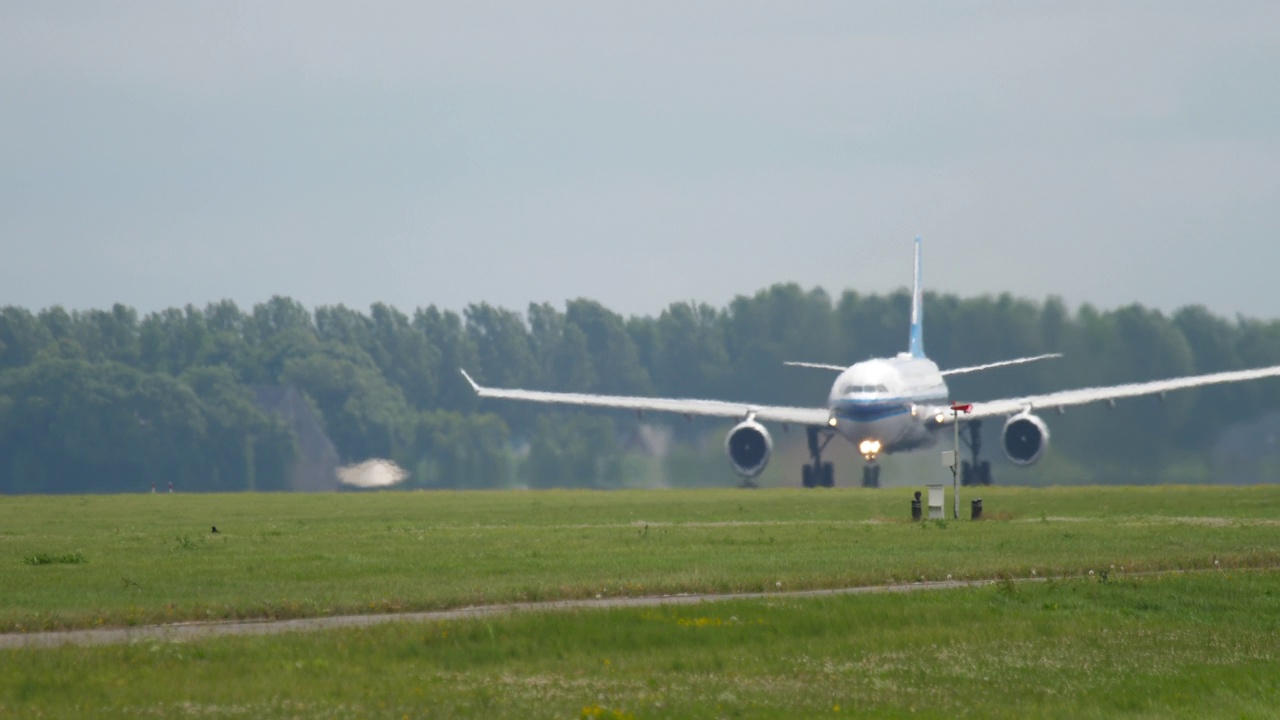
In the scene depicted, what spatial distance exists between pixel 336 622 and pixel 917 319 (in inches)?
2572

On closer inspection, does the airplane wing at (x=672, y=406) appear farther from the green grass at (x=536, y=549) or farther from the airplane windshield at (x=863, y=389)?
the green grass at (x=536, y=549)

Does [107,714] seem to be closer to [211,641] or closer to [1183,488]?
[211,641]

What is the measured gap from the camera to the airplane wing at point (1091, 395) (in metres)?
71.0

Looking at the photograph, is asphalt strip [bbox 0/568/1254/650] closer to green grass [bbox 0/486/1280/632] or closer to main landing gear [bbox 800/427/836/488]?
green grass [bbox 0/486/1280/632]

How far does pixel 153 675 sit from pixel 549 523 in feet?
88.6

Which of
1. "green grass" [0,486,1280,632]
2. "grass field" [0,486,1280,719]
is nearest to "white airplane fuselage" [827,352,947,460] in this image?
"green grass" [0,486,1280,632]

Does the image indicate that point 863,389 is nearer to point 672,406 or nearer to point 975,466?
point 975,466

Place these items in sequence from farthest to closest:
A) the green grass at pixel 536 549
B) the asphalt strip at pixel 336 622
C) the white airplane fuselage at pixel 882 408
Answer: the white airplane fuselage at pixel 882 408
the green grass at pixel 536 549
the asphalt strip at pixel 336 622

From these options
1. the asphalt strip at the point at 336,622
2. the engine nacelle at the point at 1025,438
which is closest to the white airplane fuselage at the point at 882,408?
the engine nacelle at the point at 1025,438

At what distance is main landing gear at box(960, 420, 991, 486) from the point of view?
72.5m

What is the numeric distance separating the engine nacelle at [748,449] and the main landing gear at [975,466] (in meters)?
8.15

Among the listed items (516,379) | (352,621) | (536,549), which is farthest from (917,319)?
(352,621)

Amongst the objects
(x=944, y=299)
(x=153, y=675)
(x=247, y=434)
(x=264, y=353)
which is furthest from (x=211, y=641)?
(x=264, y=353)

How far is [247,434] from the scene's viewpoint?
95875 mm
